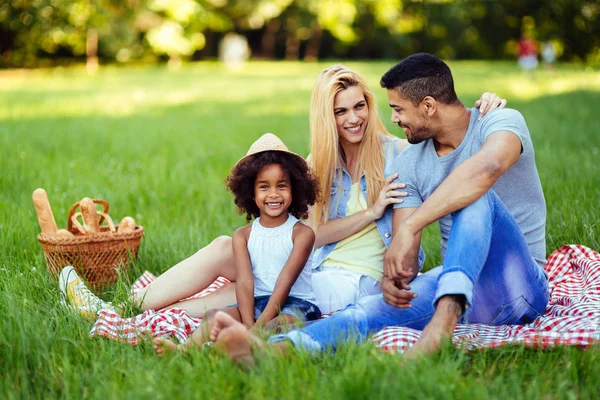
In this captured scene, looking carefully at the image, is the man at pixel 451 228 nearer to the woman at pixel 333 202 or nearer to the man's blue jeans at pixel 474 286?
the man's blue jeans at pixel 474 286

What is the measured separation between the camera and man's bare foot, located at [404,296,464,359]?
9.45ft

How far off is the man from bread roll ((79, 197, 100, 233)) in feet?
6.57

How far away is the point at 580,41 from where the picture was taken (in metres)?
43.0

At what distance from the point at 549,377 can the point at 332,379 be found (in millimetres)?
909

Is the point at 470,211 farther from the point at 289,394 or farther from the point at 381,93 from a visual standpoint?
the point at 381,93

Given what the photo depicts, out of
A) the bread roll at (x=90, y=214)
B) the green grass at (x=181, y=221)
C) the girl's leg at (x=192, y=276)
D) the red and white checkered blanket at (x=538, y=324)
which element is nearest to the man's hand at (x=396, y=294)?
the red and white checkered blanket at (x=538, y=324)

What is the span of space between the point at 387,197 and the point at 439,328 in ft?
3.26

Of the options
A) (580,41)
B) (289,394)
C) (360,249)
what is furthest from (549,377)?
(580,41)

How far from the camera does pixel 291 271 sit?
368 cm

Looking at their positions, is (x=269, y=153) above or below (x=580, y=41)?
below

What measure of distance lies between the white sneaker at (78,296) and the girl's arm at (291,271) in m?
0.98

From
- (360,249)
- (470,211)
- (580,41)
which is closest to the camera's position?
(470,211)

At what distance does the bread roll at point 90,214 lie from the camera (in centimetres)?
461

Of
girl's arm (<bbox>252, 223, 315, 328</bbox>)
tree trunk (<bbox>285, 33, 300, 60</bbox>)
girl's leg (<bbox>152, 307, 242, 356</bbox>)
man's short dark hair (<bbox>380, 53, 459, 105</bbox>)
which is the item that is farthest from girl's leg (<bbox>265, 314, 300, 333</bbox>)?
tree trunk (<bbox>285, 33, 300, 60</bbox>)
